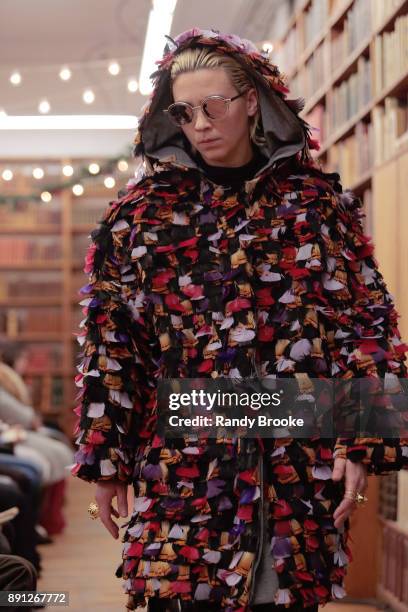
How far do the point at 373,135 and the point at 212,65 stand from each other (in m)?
2.58

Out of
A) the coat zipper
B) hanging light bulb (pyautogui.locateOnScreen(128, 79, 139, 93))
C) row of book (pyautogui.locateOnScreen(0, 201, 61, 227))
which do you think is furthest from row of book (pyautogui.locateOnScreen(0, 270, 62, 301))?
the coat zipper

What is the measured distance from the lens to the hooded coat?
4.44 feet

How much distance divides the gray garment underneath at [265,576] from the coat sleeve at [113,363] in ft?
0.70

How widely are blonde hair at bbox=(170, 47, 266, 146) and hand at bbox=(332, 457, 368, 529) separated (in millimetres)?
483

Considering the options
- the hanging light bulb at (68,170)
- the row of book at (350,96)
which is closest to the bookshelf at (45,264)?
the hanging light bulb at (68,170)

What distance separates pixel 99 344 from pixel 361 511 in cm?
228

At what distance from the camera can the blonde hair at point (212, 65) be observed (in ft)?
4.80

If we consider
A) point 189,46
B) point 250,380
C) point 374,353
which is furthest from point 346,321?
point 189,46

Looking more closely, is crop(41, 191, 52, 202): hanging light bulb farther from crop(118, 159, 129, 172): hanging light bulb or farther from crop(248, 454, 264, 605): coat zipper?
crop(248, 454, 264, 605): coat zipper

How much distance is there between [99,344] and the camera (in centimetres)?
145

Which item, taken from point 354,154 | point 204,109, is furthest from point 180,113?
point 354,154

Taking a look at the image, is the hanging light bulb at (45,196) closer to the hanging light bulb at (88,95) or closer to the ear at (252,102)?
the hanging light bulb at (88,95)

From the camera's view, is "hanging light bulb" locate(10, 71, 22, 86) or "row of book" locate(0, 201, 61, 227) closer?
"hanging light bulb" locate(10, 71, 22, 86)

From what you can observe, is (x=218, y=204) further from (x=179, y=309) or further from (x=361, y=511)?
(x=361, y=511)
